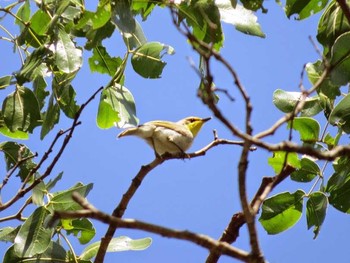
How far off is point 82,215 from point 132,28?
1.34 m

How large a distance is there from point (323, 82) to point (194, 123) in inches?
72.1

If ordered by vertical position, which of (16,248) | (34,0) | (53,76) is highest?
(34,0)

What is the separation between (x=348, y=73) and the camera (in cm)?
231

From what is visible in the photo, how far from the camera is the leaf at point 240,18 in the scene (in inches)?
96.7

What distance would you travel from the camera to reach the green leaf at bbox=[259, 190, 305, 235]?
2.63 m

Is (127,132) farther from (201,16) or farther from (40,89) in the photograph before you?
(201,16)

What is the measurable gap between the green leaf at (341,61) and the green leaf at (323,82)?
41 mm

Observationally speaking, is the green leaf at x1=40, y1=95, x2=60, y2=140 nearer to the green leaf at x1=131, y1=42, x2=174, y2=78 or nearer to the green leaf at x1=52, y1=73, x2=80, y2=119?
the green leaf at x1=52, y1=73, x2=80, y2=119

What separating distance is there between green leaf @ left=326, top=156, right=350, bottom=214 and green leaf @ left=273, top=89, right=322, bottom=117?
299mm

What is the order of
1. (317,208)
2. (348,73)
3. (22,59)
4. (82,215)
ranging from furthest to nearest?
(22,59) → (317,208) → (348,73) → (82,215)

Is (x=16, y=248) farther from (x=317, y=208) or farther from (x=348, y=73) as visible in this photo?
(x=348, y=73)

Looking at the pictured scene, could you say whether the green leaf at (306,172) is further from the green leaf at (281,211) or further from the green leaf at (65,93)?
the green leaf at (65,93)

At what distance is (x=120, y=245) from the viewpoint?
2.82 meters

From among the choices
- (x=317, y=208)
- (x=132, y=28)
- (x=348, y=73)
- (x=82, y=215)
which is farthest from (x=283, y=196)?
(x=82, y=215)
